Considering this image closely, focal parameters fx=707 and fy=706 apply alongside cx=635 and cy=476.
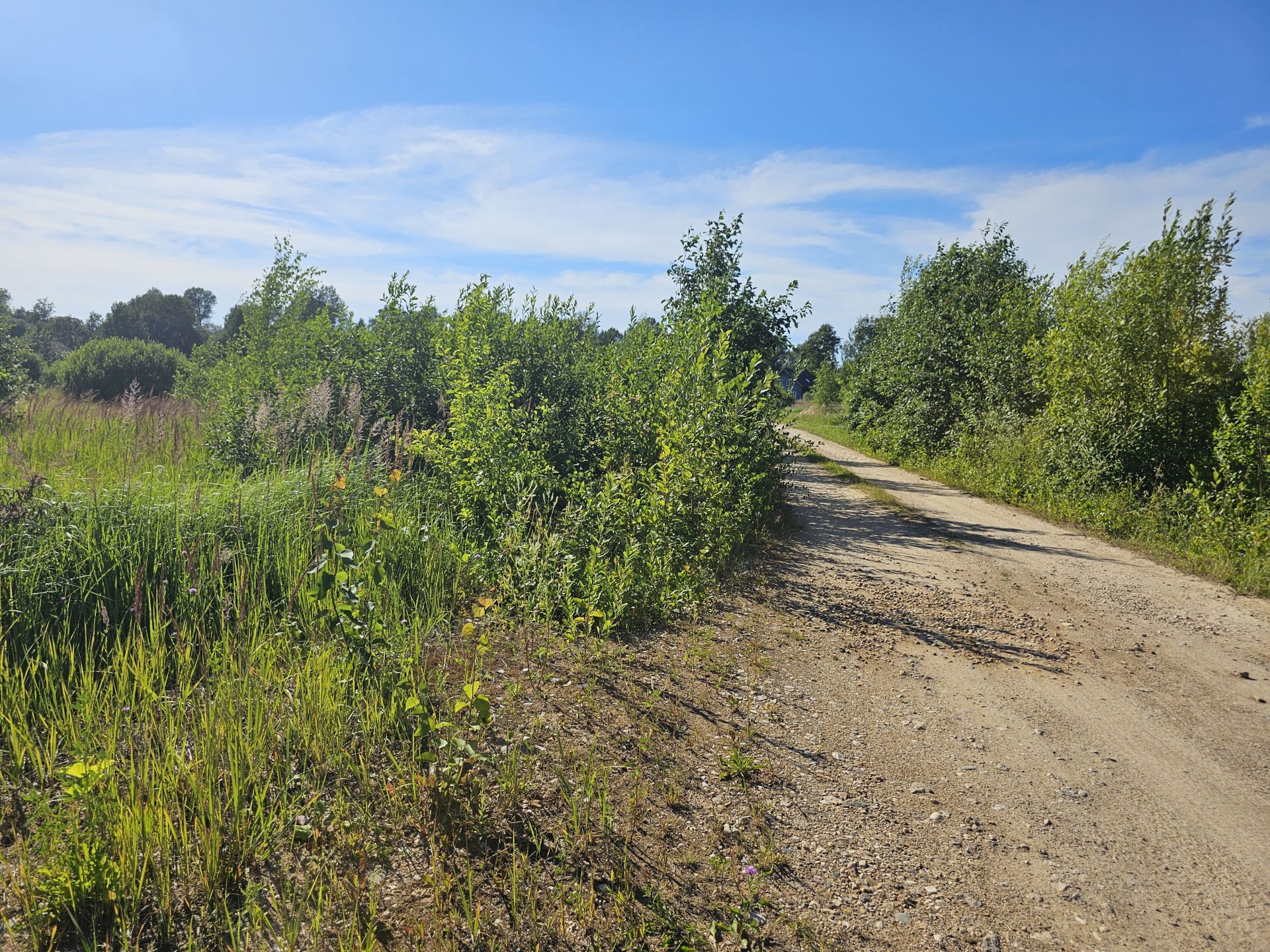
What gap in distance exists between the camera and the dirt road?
113 inches

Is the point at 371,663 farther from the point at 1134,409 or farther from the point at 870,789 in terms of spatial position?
the point at 1134,409

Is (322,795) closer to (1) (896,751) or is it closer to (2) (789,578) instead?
(1) (896,751)

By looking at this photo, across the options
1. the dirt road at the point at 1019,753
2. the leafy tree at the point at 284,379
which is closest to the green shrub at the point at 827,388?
the leafy tree at the point at 284,379

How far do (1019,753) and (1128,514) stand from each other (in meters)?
7.73

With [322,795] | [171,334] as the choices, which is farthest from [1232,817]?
[171,334]

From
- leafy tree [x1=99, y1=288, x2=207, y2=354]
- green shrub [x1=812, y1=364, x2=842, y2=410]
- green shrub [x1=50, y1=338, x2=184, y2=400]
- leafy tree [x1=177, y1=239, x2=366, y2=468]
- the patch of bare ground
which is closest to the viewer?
the patch of bare ground

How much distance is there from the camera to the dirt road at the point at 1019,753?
113 inches

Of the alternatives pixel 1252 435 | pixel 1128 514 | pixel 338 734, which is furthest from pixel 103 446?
pixel 1252 435

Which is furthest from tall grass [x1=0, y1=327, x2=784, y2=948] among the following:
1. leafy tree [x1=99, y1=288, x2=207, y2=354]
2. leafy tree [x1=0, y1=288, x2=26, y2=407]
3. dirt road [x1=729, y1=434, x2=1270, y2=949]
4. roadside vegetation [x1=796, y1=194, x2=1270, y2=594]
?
leafy tree [x1=99, y1=288, x2=207, y2=354]

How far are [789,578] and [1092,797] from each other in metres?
3.81

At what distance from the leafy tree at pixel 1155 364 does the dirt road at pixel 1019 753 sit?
3.67 meters

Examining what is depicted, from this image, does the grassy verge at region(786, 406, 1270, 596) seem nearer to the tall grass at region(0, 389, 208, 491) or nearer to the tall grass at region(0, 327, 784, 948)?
the tall grass at region(0, 327, 784, 948)

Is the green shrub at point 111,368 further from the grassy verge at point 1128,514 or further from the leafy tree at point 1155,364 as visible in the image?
the leafy tree at point 1155,364

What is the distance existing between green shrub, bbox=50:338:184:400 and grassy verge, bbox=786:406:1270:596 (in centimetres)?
2683
